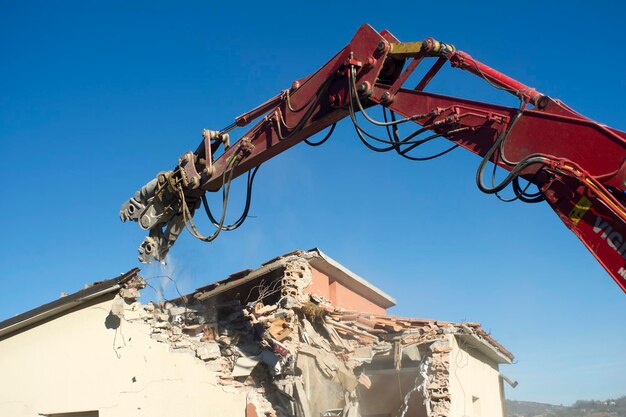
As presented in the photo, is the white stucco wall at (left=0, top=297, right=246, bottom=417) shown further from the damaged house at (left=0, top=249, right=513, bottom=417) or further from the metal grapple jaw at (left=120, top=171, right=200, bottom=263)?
the metal grapple jaw at (left=120, top=171, right=200, bottom=263)

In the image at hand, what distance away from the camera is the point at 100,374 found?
11875 mm

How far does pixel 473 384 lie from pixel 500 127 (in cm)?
909

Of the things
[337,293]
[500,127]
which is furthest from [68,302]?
[500,127]

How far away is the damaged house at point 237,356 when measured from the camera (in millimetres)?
11977

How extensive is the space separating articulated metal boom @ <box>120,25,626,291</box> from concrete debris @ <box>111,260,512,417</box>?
341 cm

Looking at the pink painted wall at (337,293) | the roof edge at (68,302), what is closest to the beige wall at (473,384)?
the pink painted wall at (337,293)

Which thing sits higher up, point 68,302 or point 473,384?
point 68,302

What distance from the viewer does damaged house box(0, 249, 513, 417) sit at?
11977 mm

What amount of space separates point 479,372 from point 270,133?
28.2 ft

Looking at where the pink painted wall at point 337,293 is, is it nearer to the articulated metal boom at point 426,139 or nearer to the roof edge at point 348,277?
the roof edge at point 348,277

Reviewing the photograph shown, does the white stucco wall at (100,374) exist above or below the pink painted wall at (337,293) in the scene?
below

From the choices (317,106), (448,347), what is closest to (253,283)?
(448,347)

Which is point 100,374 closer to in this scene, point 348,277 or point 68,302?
point 68,302

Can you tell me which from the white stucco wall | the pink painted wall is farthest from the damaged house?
the pink painted wall
